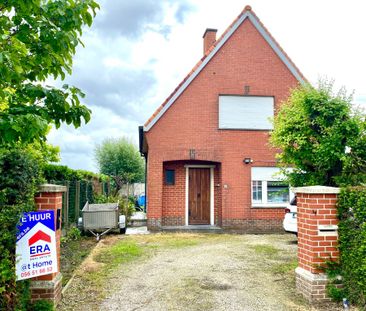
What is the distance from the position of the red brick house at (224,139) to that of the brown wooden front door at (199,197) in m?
0.04

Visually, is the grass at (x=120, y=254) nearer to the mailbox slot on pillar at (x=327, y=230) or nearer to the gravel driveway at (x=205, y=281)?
the gravel driveway at (x=205, y=281)

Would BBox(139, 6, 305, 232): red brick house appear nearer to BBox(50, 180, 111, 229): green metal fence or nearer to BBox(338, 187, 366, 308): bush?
BBox(50, 180, 111, 229): green metal fence

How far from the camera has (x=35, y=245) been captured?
4430 millimetres

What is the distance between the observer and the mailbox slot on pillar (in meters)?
5.23

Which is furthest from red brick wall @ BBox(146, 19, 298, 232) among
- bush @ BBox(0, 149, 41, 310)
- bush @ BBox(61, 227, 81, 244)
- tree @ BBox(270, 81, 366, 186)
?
bush @ BBox(0, 149, 41, 310)

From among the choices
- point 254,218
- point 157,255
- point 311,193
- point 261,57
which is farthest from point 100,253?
point 261,57

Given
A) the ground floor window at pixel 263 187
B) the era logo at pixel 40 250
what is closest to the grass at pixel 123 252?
the era logo at pixel 40 250

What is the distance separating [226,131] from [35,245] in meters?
10.5

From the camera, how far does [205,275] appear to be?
21.8 feet

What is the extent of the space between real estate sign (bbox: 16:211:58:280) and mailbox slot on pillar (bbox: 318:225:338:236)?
383 cm

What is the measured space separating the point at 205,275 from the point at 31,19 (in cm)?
515

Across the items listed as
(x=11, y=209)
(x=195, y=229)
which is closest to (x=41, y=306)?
(x=11, y=209)

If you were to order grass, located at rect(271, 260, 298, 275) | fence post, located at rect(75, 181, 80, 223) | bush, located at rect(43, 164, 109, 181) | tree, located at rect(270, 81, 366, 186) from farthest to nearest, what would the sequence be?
fence post, located at rect(75, 181, 80, 223)
bush, located at rect(43, 164, 109, 181)
grass, located at rect(271, 260, 298, 275)
tree, located at rect(270, 81, 366, 186)

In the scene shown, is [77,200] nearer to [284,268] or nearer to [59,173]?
[59,173]
